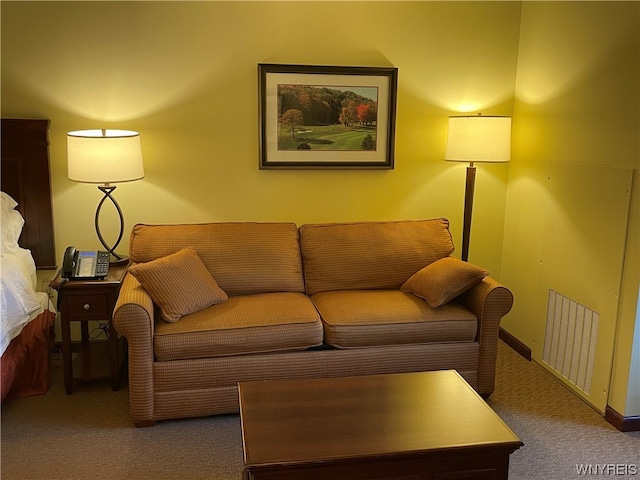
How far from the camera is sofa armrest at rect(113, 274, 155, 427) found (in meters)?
2.69

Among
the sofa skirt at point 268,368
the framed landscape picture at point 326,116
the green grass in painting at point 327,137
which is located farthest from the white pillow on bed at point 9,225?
the green grass in painting at point 327,137

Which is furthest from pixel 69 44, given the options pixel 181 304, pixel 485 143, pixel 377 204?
pixel 485 143

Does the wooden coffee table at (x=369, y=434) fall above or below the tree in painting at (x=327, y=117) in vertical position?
below

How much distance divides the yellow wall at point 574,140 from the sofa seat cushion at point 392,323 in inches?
28.4

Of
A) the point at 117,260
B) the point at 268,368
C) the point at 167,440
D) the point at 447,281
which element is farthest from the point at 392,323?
the point at 117,260

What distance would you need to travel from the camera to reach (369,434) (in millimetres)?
2008

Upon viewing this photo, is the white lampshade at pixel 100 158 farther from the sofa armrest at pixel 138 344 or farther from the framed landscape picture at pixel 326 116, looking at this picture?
the framed landscape picture at pixel 326 116

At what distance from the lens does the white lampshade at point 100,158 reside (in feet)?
10.3

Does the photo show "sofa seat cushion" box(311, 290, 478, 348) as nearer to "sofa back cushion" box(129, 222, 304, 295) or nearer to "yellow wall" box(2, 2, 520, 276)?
"sofa back cushion" box(129, 222, 304, 295)

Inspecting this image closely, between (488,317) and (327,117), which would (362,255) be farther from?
(327,117)

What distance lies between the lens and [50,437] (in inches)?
108

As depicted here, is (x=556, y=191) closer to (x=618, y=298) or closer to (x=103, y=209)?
(x=618, y=298)

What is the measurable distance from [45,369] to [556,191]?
301 centimetres

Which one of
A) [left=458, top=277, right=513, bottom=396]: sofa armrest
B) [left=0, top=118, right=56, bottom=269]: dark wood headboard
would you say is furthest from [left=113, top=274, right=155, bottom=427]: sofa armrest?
[left=458, top=277, right=513, bottom=396]: sofa armrest
